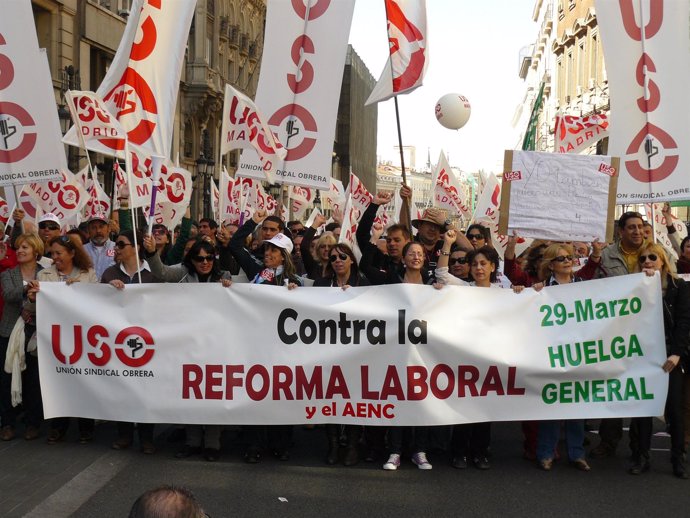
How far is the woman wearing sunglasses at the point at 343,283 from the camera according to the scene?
7.18 meters

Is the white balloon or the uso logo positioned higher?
the white balloon

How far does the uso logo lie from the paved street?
26.8 inches

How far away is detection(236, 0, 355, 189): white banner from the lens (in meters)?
10.3

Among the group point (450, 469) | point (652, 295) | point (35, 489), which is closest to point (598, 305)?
point (652, 295)

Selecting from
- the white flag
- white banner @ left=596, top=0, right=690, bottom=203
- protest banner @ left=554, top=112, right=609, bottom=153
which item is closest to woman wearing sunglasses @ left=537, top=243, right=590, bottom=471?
white banner @ left=596, top=0, right=690, bottom=203

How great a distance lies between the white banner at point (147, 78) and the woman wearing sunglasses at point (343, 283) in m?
2.50

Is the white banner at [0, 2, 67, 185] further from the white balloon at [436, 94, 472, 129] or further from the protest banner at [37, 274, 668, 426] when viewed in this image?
the white balloon at [436, 94, 472, 129]

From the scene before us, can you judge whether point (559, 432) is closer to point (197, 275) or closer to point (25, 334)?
point (197, 275)

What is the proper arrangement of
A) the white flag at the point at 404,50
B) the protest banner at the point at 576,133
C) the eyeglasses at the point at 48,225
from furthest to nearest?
the protest banner at the point at 576,133
the eyeglasses at the point at 48,225
the white flag at the point at 404,50

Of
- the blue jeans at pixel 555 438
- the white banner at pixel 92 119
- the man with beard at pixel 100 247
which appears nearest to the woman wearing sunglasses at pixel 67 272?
the white banner at pixel 92 119

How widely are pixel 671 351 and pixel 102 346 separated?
407 cm

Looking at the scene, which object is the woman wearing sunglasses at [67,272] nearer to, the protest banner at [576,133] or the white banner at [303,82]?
the white banner at [303,82]

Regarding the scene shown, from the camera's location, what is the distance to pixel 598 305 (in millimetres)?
7156

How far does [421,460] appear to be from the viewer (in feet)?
23.2
